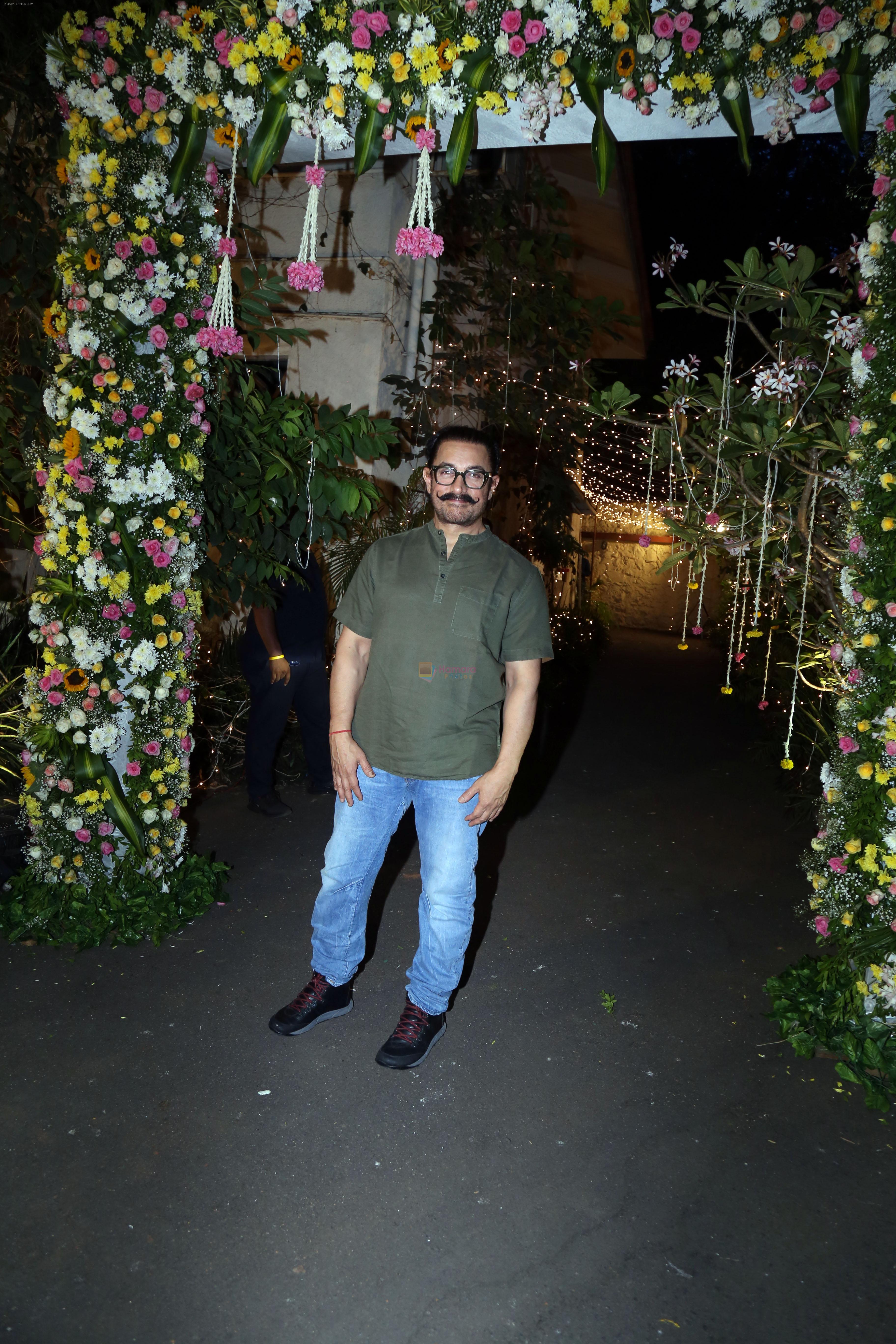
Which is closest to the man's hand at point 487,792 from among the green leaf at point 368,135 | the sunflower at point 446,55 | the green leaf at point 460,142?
the green leaf at point 460,142

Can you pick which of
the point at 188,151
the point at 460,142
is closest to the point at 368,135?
the point at 460,142

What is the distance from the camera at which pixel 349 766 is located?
2.94 meters

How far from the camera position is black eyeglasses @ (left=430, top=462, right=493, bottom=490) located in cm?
283

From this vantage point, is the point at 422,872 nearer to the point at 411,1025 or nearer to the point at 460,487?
the point at 411,1025

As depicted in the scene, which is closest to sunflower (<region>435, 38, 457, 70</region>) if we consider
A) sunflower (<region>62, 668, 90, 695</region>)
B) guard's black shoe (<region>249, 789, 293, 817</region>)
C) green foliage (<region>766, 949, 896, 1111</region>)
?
sunflower (<region>62, 668, 90, 695</region>)

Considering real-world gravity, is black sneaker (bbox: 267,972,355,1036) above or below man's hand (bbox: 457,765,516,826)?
below

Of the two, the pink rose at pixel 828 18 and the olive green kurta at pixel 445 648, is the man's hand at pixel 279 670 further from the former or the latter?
the pink rose at pixel 828 18

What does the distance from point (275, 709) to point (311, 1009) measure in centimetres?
236

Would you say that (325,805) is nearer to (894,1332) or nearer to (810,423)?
(810,423)

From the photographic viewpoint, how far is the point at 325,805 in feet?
18.6

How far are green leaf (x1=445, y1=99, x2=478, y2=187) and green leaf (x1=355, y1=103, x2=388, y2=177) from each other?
26 centimetres

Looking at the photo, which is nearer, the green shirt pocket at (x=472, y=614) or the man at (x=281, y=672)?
the green shirt pocket at (x=472, y=614)

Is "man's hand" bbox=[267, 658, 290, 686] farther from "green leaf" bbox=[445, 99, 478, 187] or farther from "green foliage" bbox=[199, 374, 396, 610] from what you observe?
"green leaf" bbox=[445, 99, 478, 187]

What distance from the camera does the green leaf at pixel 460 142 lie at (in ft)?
9.93
